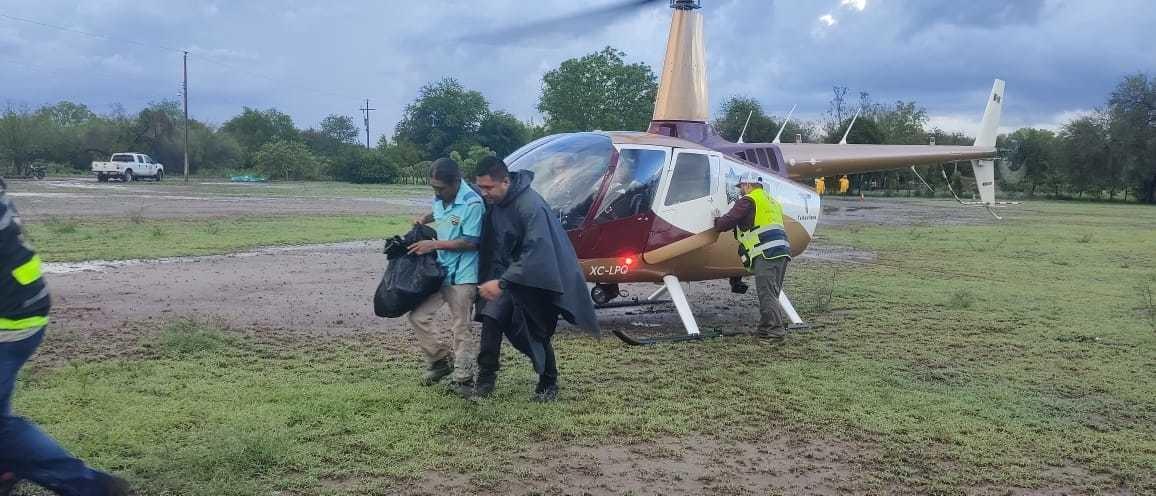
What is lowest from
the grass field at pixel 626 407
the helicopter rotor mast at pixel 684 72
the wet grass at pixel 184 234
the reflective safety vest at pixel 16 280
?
the grass field at pixel 626 407

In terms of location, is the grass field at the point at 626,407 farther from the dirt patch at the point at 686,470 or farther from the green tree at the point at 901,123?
the green tree at the point at 901,123

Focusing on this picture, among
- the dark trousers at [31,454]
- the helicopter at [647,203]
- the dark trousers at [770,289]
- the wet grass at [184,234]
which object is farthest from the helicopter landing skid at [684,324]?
the wet grass at [184,234]

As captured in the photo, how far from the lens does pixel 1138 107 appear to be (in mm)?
72812

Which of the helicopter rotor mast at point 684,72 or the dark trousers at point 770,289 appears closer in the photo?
the dark trousers at point 770,289

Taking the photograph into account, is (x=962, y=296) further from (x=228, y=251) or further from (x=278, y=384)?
(x=228, y=251)

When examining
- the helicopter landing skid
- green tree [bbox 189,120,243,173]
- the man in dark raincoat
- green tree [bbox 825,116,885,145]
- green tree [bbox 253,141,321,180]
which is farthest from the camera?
green tree [bbox 189,120,243,173]

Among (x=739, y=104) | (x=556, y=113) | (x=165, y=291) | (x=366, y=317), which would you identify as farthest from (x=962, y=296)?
(x=739, y=104)

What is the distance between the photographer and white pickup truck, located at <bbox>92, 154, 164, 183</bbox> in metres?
55.1

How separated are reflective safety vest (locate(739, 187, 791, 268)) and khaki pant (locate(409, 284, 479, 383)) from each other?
3783 mm

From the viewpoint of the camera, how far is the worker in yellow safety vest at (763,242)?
9156mm

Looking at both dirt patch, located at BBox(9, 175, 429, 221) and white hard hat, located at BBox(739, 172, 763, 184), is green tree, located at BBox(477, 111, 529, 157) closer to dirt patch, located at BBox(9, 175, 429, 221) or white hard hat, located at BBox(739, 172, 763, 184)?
dirt patch, located at BBox(9, 175, 429, 221)

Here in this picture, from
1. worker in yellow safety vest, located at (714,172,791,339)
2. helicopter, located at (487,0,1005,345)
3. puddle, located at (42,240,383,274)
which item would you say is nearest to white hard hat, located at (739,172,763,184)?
helicopter, located at (487,0,1005,345)

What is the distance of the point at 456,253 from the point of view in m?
6.46

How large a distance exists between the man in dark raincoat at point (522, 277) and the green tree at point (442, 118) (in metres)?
86.3
